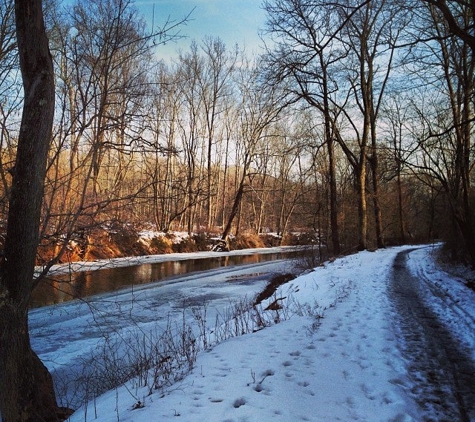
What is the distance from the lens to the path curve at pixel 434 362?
3439 mm

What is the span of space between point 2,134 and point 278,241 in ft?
120

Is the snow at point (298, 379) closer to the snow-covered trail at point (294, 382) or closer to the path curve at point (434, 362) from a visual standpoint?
the snow-covered trail at point (294, 382)

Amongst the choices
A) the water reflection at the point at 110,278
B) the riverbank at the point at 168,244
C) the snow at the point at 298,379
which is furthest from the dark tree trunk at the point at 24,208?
the riverbank at the point at 168,244

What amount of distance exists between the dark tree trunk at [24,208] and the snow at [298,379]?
2.57 ft

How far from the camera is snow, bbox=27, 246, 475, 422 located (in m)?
3.36

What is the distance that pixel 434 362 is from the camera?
4.44 meters

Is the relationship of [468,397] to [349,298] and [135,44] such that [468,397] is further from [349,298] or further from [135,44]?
[135,44]

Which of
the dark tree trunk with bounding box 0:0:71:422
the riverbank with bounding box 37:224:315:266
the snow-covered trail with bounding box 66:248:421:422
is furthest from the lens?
the riverbank with bounding box 37:224:315:266

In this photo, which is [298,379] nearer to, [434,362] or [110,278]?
[434,362]

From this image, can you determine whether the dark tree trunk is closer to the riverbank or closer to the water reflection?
the water reflection

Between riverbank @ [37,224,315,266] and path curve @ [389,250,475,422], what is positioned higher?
riverbank @ [37,224,315,266]

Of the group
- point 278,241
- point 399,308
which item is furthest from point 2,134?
point 278,241

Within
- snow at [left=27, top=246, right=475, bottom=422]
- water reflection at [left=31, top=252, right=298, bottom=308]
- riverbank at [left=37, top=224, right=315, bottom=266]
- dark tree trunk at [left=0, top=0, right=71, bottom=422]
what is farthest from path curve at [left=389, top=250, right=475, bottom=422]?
riverbank at [left=37, top=224, right=315, bottom=266]

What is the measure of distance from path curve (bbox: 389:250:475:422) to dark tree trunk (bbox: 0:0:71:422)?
3.83 metres
